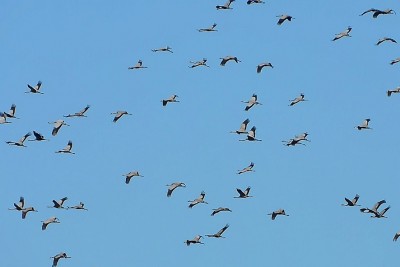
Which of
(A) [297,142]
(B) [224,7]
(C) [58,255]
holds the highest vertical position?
(B) [224,7]

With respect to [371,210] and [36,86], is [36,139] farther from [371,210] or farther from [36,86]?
[371,210]

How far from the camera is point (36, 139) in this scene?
122688 mm

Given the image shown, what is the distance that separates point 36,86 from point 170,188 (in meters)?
12.1

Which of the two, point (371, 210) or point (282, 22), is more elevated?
point (282, 22)

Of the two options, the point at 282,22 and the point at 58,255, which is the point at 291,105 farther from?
the point at 58,255

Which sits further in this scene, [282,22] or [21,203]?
[21,203]

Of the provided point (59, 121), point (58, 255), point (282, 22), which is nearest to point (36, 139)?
point (59, 121)

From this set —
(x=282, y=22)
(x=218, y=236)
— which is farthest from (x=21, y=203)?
(x=282, y=22)

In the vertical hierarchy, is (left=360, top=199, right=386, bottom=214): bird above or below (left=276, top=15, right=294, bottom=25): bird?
below

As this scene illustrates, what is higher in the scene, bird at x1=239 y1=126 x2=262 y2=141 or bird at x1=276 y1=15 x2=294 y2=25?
bird at x1=276 y1=15 x2=294 y2=25

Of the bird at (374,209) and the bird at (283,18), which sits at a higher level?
the bird at (283,18)

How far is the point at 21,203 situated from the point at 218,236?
1505 centimetres

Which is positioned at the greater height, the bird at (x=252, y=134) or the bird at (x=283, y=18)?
the bird at (x=283, y=18)

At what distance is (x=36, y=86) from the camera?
125438 millimetres
